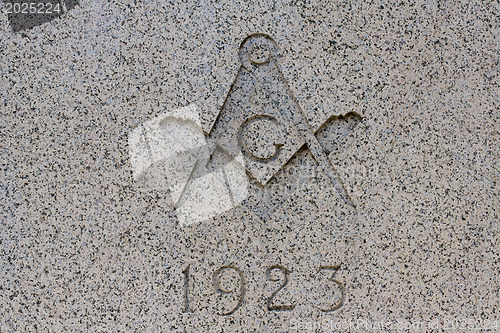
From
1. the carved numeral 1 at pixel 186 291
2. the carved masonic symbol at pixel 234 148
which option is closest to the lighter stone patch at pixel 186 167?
the carved masonic symbol at pixel 234 148

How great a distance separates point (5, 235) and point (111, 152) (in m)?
0.40

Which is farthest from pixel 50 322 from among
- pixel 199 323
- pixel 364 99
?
pixel 364 99

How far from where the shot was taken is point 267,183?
1520mm

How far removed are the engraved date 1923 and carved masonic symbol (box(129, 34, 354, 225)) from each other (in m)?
0.17

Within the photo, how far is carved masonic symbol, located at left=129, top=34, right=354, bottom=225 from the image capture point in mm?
1494

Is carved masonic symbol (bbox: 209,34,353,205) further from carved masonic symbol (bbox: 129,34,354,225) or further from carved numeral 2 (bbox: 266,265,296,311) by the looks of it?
carved numeral 2 (bbox: 266,265,296,311)

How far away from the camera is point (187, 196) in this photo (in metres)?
1.49

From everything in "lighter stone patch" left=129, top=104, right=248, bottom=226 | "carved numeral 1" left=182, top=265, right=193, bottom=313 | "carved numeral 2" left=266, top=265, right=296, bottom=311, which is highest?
"lighter stone patch" left=129, top=104, right=248, bottom=226

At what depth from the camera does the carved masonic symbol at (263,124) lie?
1518 mm

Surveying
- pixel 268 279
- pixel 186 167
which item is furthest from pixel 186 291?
pixel 186 167

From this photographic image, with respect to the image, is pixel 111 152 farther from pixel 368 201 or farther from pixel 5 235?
pixel 368 201

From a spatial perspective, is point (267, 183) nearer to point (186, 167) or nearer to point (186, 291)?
point (186, 167)

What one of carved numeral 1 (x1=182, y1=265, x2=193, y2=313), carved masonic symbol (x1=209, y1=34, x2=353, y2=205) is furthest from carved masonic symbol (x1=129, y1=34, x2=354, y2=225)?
carved numeral 1 (x1=182, y1=265, x2=193, y2=313)

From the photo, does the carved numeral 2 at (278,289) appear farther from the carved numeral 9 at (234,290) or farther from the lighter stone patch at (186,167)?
the lighter stone patch at (186,167)
